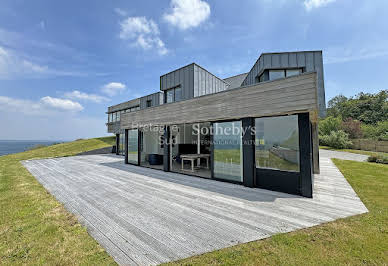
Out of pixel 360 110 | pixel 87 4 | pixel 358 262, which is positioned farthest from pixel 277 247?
pixel 360 110

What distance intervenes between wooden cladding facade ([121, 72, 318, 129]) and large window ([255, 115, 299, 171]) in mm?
311

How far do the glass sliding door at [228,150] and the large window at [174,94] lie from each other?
15.5 ft

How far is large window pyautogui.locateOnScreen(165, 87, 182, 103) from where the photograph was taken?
401 inches

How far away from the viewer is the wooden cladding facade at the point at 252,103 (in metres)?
4.20

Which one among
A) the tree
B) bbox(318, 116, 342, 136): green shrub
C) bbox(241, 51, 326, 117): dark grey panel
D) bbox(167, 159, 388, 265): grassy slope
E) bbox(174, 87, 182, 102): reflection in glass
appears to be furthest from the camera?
the tree

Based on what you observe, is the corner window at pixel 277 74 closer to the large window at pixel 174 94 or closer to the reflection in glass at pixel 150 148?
the large window at pixel 174 94

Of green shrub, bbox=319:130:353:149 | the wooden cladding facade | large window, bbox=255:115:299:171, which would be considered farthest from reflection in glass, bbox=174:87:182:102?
green shrub, bbox=319:130:353:149

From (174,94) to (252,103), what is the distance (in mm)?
6564

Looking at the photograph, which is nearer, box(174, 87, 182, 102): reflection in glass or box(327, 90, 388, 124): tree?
box(174, 87, 182, 102): reflection in glass

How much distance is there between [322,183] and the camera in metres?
5.88

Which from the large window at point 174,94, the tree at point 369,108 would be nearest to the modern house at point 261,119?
the large window at point 174,94

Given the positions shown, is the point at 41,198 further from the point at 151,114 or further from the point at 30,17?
the point at 30,17

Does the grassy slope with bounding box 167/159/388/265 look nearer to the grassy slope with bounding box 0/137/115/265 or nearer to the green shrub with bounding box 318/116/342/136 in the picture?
the grassy slope with bounding box 0/137/115/265

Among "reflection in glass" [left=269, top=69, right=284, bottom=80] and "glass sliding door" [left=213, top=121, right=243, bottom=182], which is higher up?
"reflection in glass" [left=269, top=69, right=284, bottom=80]
